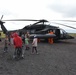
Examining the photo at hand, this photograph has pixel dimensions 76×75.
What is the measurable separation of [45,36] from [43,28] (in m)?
2.66

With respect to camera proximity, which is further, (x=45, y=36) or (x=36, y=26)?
(x=36, y=26)

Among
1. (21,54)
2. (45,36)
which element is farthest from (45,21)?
(21,54)

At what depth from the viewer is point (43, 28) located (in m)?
28.7

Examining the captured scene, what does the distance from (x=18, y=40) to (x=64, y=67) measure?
410 cm

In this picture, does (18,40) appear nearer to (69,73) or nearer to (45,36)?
(69,73)

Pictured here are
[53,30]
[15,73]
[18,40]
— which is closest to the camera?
[15,73]

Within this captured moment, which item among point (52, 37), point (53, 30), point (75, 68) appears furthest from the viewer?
point (53, 30)

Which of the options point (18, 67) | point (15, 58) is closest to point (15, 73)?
point (18, 67)

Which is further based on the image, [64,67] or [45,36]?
[45,36]

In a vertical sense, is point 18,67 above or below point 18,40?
below

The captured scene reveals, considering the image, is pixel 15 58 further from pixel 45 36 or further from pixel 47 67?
pixel 45 36

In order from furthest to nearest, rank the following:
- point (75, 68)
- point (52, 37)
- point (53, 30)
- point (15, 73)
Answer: point (53, 30), point (52, 37), point (75, 68), point (15, 73)

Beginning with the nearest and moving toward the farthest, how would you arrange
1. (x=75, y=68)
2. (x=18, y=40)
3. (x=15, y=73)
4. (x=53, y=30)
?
1. (x=15, y=73)
2. (x=75, y=68)
3. (x=18, y=40)
4. (x=53, y=30)

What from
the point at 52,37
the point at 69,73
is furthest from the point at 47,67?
the point at 52,37
